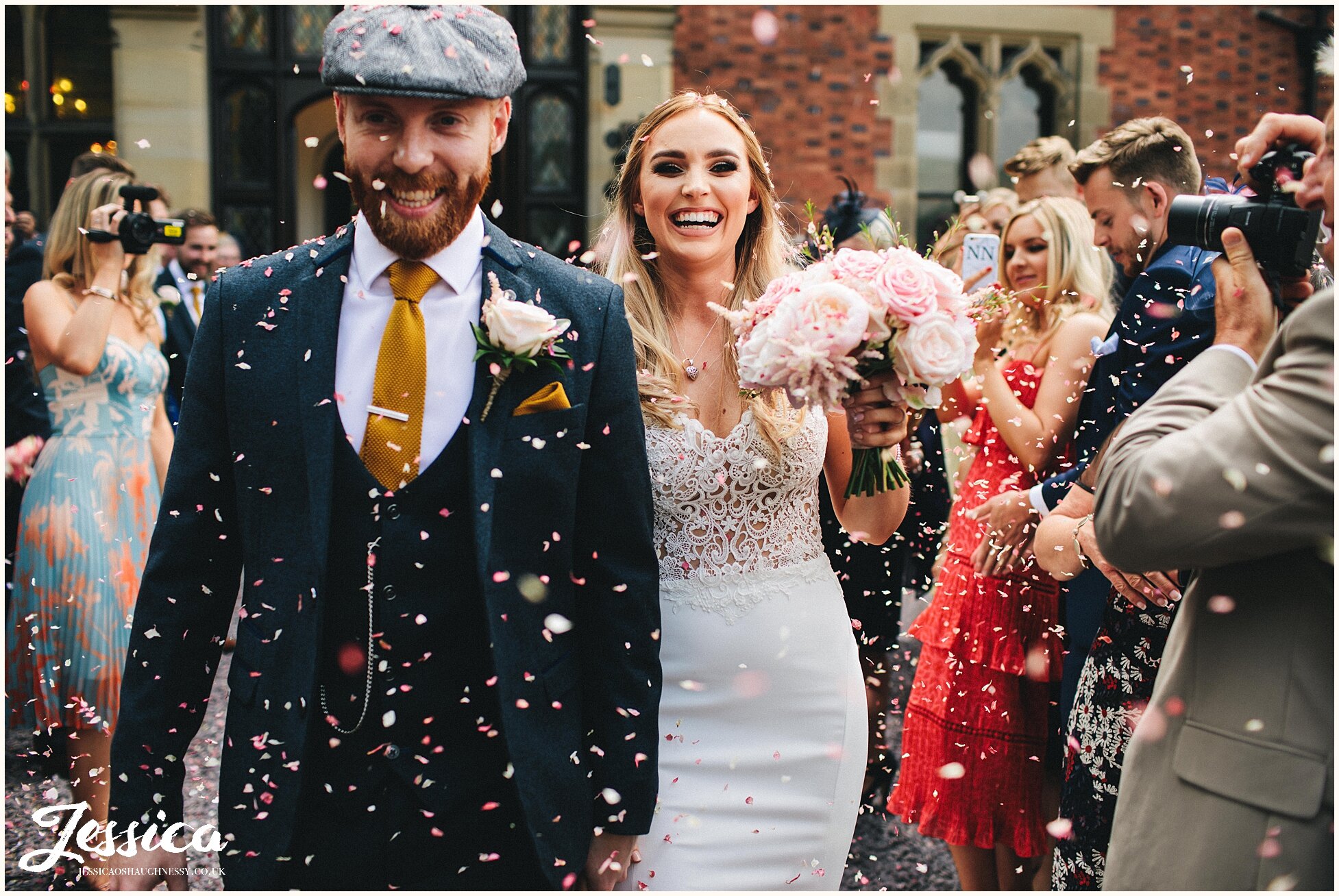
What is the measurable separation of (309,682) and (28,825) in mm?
3047

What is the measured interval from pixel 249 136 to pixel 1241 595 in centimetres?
962

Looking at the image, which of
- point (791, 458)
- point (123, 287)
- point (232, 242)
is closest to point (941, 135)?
point (232, 242)

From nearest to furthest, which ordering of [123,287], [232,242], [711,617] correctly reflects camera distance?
1. [711,617]
2. [123,287]
3. [232,242]

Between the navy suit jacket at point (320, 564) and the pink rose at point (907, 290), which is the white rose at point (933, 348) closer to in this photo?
the pink rose at point (907, 290)

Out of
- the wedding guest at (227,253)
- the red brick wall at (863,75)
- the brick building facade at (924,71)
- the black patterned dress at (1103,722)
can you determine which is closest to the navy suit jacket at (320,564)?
the black patterned dress at (1103,722)

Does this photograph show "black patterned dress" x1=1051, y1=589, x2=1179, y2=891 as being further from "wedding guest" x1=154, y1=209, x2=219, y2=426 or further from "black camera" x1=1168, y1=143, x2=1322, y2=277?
"wedding guest" x1=154, y1=209, x2=219, y2=426

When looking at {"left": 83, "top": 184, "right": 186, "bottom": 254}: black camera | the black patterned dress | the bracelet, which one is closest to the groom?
the bracelet

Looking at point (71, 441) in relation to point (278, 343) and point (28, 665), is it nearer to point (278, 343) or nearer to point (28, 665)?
point (28, 665)

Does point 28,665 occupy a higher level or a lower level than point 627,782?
lower

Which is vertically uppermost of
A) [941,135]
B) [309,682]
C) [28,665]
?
[941,135]

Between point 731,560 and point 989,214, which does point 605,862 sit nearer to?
point 731,560

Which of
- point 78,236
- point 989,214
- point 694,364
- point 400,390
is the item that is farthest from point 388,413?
point 989,214

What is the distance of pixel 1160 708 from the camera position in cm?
163

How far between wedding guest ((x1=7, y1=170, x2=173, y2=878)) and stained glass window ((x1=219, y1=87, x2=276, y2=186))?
5440 mm
